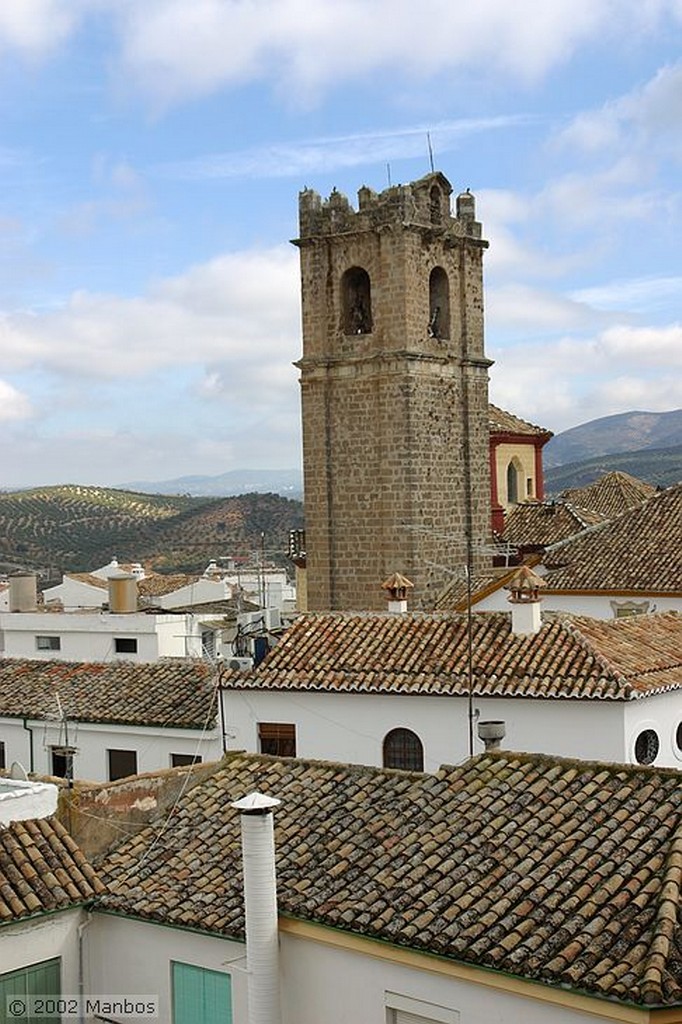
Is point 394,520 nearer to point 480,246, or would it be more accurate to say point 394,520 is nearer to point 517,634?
point 480,246

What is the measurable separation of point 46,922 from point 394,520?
15.9 meters

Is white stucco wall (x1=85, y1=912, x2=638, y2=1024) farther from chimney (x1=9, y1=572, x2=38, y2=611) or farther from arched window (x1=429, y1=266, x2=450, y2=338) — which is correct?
chimney (x1=9, y1=572, x2=38, y2=611)

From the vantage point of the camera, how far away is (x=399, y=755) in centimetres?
1766

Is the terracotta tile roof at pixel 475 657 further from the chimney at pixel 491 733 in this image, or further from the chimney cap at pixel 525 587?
the chimney at pixel 491 733

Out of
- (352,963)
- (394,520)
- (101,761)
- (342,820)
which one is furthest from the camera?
(394,520)

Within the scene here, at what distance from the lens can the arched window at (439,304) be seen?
88.4 feet

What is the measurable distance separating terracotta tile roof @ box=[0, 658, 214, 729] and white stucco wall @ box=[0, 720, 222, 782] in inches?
5.9

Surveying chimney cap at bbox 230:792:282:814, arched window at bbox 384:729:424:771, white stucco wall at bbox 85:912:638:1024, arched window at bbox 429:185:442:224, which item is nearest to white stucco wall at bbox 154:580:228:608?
arched window at bbox 429:185:442:224

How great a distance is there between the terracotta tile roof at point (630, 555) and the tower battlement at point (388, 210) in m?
6.88

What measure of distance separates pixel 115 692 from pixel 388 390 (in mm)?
8348

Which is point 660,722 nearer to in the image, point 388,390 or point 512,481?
point 388,390

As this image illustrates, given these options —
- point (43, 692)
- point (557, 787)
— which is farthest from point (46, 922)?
point (43, 692)

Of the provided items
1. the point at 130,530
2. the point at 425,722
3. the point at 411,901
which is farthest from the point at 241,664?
the point at 130,530

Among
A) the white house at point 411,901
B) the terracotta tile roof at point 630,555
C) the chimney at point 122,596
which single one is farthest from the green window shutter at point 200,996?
the chimney at point 122,596
